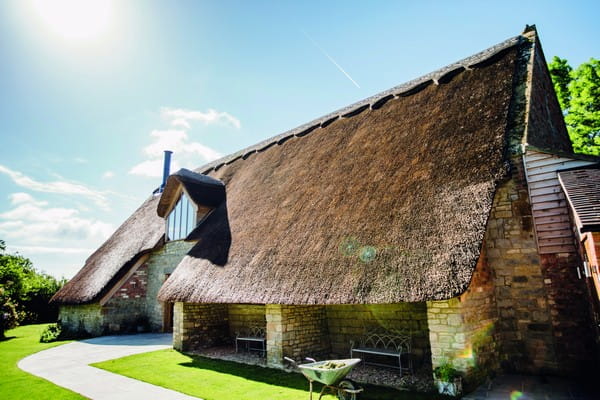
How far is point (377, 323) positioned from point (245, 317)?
4639 millimetres

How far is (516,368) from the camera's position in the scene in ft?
20.3

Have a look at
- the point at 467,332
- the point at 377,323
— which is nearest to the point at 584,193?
the point at 467,332

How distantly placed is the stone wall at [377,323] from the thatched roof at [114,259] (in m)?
9.24

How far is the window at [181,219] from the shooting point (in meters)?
13.3

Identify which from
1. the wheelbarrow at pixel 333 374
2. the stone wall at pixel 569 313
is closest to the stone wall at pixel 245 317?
the wheelbarrow at pixel 333 374

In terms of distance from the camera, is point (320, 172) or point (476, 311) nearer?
point (476, 311)

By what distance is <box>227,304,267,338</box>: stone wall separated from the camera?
10.3m

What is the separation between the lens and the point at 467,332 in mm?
5449

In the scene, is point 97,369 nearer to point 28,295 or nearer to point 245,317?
point 245,317

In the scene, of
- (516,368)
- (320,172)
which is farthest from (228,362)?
(516,368)

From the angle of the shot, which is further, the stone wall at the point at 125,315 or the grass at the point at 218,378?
the stone wall at the point at 125,315

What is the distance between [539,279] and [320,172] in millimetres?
5525

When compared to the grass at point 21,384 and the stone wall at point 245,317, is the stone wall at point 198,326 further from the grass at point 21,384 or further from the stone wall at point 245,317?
the grass at point 21,384

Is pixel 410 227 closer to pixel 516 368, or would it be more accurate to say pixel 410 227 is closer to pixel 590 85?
pixel 516 368
